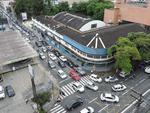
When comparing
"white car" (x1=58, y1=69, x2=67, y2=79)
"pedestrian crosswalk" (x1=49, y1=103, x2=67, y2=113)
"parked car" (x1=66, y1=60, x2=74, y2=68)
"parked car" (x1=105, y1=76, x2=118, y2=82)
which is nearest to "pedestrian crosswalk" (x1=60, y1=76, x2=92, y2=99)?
"pedestrian crosswalk" (x1=49, y1=103, x2=67, y2=113)

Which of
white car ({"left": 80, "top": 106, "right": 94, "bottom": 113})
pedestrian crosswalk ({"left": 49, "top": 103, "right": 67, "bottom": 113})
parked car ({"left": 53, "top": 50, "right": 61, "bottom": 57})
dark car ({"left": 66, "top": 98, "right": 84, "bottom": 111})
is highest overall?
parked car ({"left": 53, "top": 50, "right": 61, "bottom": 57})

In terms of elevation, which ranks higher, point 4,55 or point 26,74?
point 4,55

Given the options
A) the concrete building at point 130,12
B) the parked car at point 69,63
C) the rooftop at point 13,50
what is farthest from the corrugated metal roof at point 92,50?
the concrete building at point 130,12

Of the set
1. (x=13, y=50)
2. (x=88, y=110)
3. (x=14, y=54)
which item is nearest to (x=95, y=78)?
(x=88, y=110)

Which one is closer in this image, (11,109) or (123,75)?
(11,109)

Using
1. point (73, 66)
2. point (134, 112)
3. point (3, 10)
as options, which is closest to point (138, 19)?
point (73, 66)

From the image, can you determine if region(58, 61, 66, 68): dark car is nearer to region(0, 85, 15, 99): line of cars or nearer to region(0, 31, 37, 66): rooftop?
region(0, 31, 37, 66): rooftop

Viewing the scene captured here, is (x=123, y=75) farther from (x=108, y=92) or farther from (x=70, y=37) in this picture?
(x=70, y=37)

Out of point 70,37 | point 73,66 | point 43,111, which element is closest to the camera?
point 43,111
